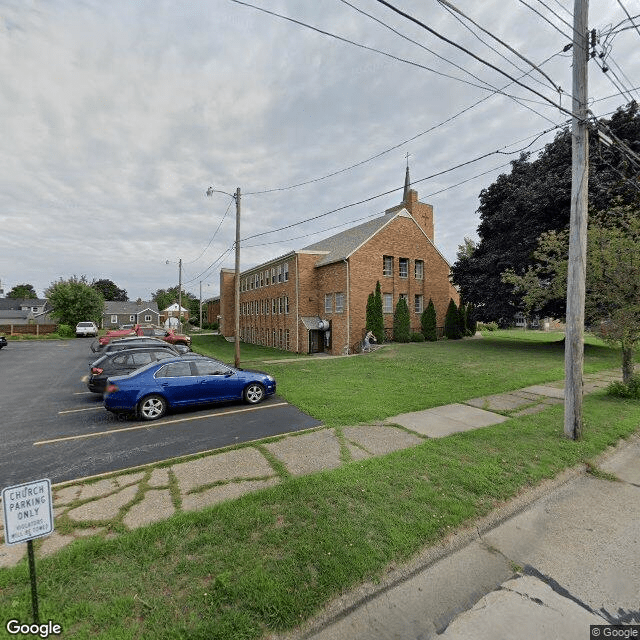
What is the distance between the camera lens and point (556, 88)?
6773mm

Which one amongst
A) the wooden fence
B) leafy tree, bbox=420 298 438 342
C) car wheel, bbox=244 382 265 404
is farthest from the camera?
the wooden fence

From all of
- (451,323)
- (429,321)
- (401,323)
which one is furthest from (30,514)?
(451,323)

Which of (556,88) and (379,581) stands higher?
(556,88)

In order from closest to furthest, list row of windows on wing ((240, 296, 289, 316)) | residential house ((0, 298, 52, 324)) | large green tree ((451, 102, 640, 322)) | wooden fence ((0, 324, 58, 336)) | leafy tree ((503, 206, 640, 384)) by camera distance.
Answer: leafy tree ((503, 206, 640, 384)) < large green tree ((451, 102, 640, 322)) < row of windows on wing ((240, 296, 289, 316)) < wooden fence ((0, 324, 58, 336)) < residential house ((0, 298, 52, 324))

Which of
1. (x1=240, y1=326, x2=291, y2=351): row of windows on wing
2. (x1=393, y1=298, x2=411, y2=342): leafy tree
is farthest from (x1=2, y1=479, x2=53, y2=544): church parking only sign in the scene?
(x1=240, y1=326, x2=291, y2=351): row of windows on wing

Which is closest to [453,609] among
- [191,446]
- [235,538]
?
[235,538]

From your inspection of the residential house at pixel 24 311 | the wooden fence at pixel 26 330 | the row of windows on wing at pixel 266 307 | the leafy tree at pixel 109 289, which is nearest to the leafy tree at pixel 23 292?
the leafy tree at pixel 109 289

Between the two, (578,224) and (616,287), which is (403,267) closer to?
(616,287)

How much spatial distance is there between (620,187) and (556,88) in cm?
1419

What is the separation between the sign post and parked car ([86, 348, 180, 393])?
24.9 feet

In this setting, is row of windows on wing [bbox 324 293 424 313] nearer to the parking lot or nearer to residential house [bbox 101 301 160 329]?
the parking lot

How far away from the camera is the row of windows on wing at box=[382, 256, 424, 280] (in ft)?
81.6

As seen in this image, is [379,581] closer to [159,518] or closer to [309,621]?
[309,621]

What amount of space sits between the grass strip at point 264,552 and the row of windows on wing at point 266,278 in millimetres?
23263
